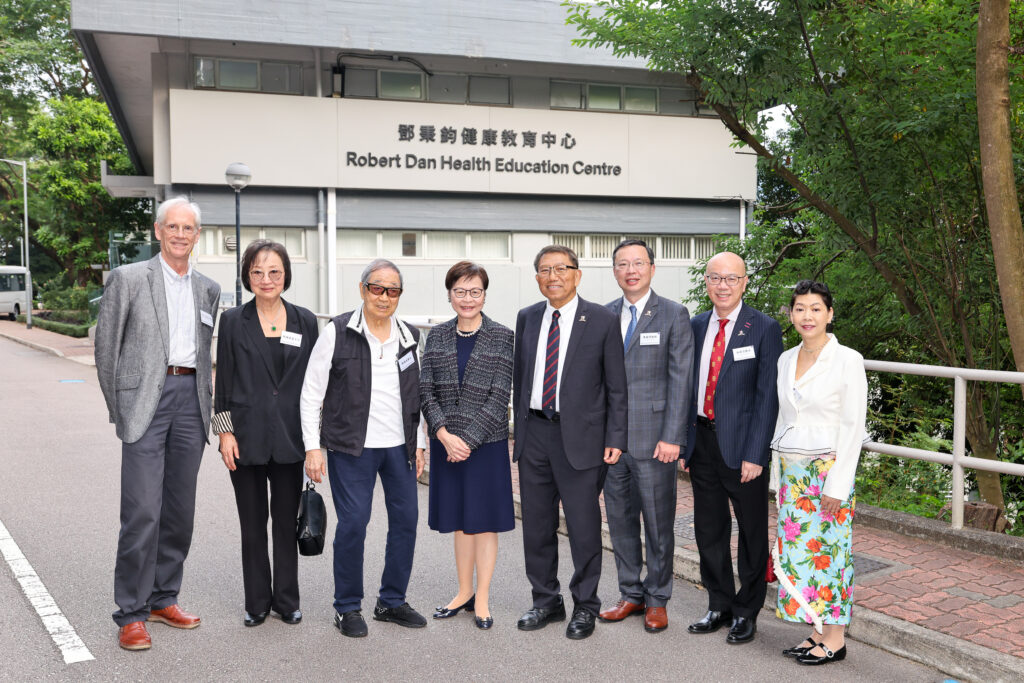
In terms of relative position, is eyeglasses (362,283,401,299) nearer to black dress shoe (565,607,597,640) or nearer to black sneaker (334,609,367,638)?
black sneaker (334,609,367,638)

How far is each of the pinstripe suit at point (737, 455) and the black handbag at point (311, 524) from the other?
75.4 inches

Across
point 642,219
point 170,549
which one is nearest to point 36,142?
point 642,219

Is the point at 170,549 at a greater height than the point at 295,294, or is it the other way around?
the point at 295,294

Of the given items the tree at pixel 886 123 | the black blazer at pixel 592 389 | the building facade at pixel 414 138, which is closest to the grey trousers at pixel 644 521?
the black blazer at pixel 592 389

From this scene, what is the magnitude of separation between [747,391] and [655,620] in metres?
1.28

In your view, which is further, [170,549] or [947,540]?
[947,540]

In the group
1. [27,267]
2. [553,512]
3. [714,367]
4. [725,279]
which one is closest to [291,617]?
[553,512]

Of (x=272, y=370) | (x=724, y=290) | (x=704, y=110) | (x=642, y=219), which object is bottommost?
(x=272, y=370)

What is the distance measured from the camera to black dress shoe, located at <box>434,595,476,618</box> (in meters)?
5.02

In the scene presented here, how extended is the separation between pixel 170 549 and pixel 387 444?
4.16 ft

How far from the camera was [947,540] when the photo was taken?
5980 millimetres

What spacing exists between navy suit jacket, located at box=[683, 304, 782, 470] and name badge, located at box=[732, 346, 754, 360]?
0.01 m

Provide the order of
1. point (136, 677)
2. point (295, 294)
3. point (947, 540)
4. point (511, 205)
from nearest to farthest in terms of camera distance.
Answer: point (136, 677)
point (947, 540)
point (295, 294)
point (511, 205)

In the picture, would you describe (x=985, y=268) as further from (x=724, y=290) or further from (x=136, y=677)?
(x=136, y=677)
